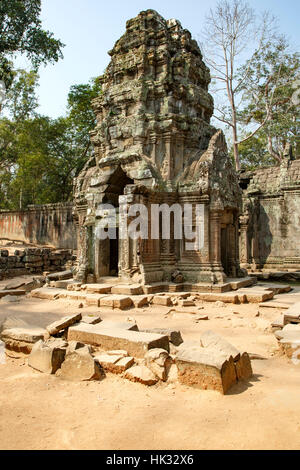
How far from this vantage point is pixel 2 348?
13.9 ft

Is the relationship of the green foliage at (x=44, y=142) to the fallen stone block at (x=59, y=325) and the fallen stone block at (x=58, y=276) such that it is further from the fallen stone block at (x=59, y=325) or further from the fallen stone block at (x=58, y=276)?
the fallen stone block at (x=59, y=325)

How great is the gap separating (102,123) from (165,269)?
15.2 ft

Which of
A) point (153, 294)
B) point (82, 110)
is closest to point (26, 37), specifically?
point (82, 110)

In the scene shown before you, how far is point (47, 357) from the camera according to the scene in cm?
350

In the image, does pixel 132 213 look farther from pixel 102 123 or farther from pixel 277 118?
pixel 277 118

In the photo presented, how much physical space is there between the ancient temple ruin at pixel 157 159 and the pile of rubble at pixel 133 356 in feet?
12.9

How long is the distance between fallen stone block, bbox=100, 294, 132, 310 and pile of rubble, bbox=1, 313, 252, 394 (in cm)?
237

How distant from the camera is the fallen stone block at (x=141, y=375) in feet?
10.3

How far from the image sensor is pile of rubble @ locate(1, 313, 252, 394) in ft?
9.86

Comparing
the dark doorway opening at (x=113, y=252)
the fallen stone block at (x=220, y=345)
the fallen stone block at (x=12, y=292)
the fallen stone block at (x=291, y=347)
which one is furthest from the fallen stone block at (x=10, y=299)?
the fallen stone block at (x=291, y=347)

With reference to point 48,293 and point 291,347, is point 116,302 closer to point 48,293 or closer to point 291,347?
point 48,293

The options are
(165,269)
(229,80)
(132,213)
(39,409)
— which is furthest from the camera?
(229,80)

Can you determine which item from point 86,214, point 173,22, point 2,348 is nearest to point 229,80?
point 173,22

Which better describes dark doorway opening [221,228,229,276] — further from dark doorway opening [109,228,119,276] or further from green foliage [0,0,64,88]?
green foliage [0,0,64,88]
